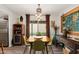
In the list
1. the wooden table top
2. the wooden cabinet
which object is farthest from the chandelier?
the wooden cabinet

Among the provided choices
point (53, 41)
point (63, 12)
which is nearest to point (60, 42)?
point (53, 41)

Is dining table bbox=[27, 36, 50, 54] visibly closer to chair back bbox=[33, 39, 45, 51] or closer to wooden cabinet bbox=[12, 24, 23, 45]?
chair back bbox=[33, 39, 45, 51]

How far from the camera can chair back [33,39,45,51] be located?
10.7 ft

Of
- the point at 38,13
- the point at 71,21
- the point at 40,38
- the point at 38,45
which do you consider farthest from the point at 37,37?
the point at 71,21

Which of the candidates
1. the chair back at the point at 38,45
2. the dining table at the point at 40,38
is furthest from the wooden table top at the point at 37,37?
the chair back at the point at 38,45

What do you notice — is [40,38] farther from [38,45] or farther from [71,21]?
[71,21]

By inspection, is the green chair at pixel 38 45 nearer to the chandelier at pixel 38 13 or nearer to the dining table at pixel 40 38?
the dining table at pixel 40 38

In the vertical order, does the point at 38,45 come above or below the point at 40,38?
below

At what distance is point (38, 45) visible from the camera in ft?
11.1

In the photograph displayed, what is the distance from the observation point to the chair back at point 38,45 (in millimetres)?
3263
